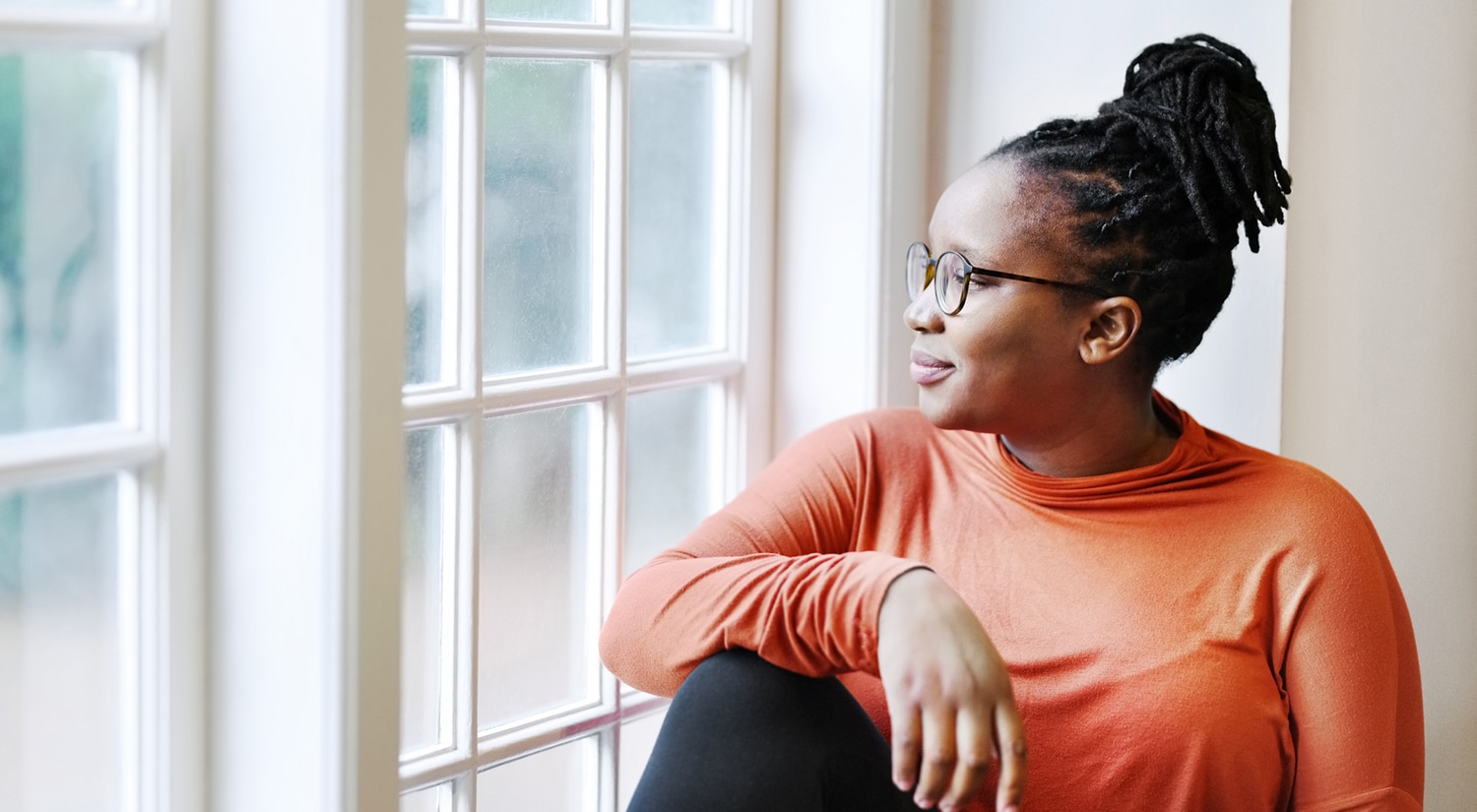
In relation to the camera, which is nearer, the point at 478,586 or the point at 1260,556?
the point at 1260,556

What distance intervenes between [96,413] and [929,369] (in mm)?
794

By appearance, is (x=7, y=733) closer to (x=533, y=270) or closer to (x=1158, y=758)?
(x=533, y=270)

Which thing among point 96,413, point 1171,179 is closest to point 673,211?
point 1171,179

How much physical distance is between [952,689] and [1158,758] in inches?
13.3

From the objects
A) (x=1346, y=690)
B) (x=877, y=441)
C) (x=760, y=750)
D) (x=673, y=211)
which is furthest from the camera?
(x=673, y=211)

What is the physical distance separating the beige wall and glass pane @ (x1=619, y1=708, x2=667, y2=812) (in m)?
0.91

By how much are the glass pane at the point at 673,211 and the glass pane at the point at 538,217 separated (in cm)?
10

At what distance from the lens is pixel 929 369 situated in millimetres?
1487

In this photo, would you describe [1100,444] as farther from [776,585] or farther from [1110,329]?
[776,585]

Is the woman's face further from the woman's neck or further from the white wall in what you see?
the white wall

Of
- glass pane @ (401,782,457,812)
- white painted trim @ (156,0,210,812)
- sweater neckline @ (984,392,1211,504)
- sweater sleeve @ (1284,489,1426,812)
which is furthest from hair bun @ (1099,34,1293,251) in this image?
glass pane @ (401,782,457,812)

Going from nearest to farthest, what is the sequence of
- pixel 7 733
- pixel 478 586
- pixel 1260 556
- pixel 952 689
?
pixel 952 689
pixel 7 733
pixel 1260 556
pixel 478 586

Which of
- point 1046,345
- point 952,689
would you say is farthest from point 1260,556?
point 952,689

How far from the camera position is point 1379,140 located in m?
1.86
